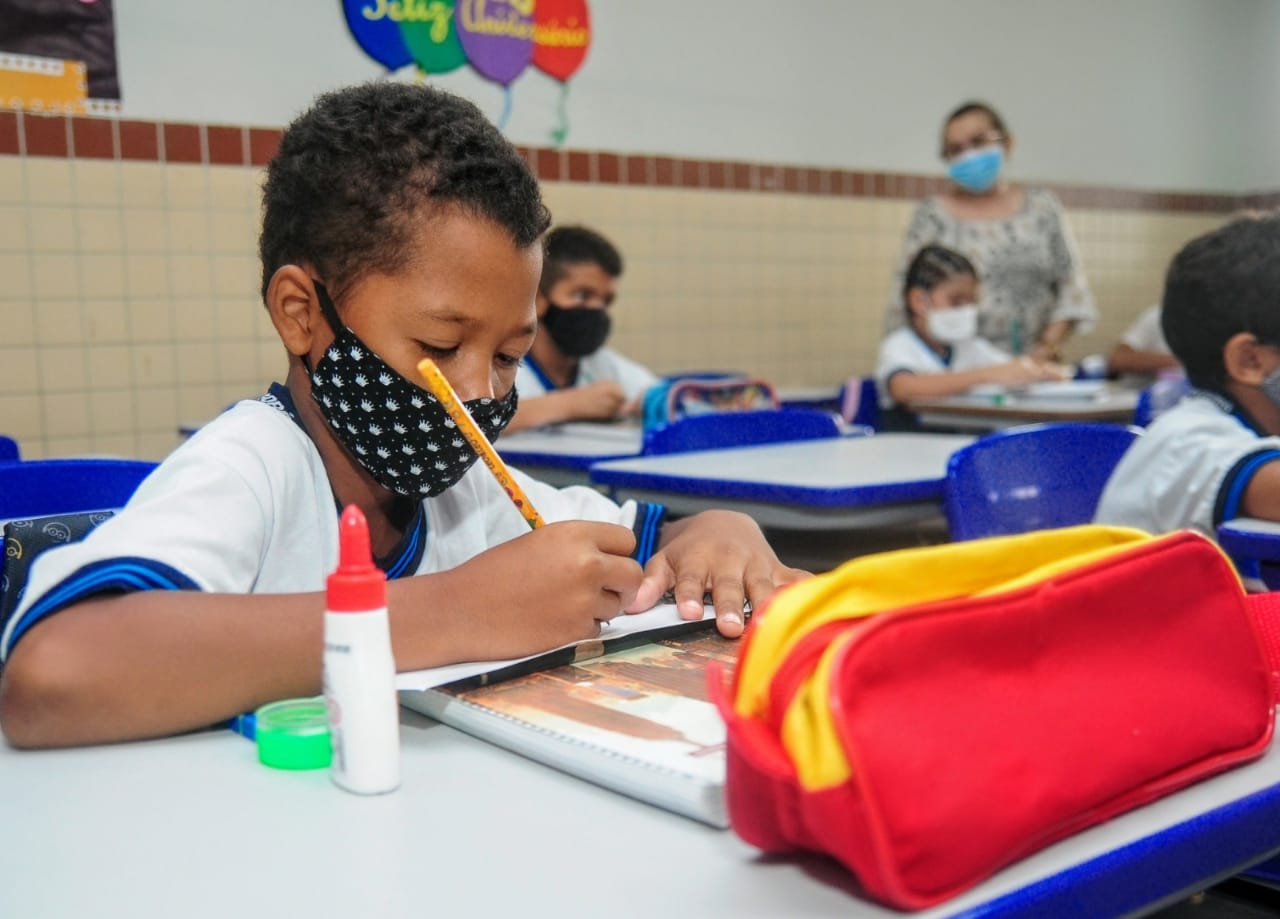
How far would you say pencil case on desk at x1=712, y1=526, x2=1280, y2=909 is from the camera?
598 mm

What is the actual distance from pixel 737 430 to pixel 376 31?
229cm

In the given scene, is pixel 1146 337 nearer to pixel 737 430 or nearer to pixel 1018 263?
pixel 1018 263

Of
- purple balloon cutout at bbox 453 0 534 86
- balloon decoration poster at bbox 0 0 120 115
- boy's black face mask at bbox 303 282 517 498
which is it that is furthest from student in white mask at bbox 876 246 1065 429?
boy's black face mask at bbox 303 282 517 498

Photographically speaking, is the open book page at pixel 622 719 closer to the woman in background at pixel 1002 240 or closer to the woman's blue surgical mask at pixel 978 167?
the woman in background at pixel 1002 240

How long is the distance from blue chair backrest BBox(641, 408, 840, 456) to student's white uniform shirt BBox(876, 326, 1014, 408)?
1367mm

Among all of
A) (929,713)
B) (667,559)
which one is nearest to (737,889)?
(929,713)

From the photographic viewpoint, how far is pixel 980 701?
25.2 inches

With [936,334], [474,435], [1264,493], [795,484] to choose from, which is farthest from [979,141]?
[474,435]

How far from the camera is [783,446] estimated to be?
2.96 metres

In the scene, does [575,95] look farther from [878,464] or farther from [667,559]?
[667,559]

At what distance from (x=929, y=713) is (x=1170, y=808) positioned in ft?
0.64

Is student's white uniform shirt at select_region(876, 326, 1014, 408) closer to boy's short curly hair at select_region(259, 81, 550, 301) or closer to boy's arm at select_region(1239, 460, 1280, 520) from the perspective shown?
boy's arm at select_region(1239, 460, 1280, 520)

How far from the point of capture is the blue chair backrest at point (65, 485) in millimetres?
1566

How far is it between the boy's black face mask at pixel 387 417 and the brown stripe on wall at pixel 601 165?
1297 mm
